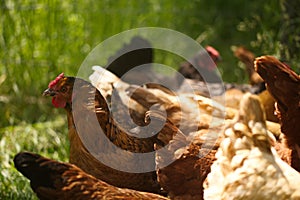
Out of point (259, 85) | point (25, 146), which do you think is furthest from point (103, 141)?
point (259, 85)

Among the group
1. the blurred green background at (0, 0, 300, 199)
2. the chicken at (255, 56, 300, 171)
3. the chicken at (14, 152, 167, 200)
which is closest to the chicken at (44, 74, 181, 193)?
the chicken at (14, 152, 167, 200)

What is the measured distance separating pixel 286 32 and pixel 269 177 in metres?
2.78

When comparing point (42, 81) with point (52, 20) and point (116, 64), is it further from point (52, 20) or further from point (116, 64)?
point (116, 64)

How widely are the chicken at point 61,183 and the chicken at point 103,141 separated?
388 mm

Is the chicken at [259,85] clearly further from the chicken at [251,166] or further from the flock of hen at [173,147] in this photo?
the chicken at [251,166]

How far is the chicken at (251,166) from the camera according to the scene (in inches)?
98.8

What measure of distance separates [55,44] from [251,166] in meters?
3.32

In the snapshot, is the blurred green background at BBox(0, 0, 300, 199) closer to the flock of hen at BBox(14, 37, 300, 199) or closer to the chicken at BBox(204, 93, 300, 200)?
the flock of hen at BBox(14, 37, 300, 199)

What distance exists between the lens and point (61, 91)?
343 centimetres

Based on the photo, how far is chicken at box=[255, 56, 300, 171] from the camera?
3.00 meters

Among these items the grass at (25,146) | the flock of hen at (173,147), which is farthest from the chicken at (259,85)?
the grass at (25,146)

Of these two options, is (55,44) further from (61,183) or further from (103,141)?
(61,183)

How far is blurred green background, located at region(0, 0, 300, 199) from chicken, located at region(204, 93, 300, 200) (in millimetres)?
1867

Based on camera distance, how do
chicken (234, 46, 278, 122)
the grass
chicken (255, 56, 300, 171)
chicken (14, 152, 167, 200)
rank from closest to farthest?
1. chicken (14, 152, 167, 200)
2. chicken (255, 56, 300, 171)
3. the grass
4. chicken (234, 46, 278, 122)
